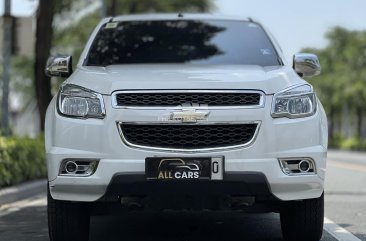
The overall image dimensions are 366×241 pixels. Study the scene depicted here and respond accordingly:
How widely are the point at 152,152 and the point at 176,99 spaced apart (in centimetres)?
42

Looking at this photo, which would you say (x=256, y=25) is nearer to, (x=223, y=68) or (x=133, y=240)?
(x=223, y=68)

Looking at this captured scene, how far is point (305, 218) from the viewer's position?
17.4 ft

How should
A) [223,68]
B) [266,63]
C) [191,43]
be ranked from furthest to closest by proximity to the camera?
1. [191,43]
2. [266,63]
3. [223,68]

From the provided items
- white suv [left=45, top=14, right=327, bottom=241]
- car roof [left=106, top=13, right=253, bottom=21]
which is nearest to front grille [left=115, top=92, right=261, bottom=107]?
white suv [left=45, top=14, right=327, bottom=241]

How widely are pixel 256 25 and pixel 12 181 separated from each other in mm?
4901

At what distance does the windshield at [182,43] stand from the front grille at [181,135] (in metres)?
1.29

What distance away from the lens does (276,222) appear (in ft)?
23.1

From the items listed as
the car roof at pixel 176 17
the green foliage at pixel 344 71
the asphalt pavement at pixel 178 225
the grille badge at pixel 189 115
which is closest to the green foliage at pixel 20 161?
the asphalt pavement at pixel 178 225

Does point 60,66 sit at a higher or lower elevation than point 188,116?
higher

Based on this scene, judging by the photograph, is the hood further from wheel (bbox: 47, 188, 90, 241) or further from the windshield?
wheel (bbox: 47, 188, 90, 241)

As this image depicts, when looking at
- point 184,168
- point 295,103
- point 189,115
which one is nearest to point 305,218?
point 295,103

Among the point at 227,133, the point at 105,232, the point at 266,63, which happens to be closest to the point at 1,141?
the point at 105,232

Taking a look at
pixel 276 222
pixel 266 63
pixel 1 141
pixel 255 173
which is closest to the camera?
pixel 255 173

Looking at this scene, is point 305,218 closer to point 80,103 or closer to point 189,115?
point 189,115
